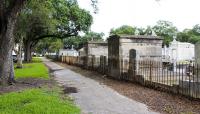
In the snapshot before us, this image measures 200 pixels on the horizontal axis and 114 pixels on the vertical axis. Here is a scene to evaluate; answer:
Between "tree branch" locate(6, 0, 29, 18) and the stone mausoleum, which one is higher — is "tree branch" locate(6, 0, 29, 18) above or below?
above

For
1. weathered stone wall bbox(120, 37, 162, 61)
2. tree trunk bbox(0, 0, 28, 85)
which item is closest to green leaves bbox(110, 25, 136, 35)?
weathered stone wall bbox(120, 37, 162, 61)

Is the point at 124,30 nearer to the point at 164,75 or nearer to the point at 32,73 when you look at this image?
the point at 32,73

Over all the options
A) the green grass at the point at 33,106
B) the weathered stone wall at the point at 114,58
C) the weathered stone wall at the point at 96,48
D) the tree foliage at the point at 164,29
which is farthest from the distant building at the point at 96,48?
the tree foliage at the point at 164,29

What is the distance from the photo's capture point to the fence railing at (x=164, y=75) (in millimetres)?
11023

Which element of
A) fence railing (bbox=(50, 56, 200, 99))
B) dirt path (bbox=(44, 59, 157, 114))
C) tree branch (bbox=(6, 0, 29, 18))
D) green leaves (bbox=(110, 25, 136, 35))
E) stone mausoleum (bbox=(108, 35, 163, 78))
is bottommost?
dirt path (bbox=(44, 59, 157, 114))

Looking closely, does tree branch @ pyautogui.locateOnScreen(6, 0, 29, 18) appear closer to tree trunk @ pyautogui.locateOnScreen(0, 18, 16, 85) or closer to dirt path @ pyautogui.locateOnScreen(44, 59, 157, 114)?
tree trunk @ pyautogui.locateOnScreen(0, 18, 16, 85)

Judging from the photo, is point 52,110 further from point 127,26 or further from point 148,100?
point 127,26

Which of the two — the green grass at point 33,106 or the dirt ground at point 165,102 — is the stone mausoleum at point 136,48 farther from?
the green grass at point 33,106

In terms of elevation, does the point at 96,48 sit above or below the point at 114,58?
above

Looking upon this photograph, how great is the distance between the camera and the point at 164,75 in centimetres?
1547

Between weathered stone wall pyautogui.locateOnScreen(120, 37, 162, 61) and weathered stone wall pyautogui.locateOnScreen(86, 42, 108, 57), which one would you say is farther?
weathered stone wall pyautogui.locateOnScreen(86, 42, 108, 57)

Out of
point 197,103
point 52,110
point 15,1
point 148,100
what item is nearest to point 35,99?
point 52,110

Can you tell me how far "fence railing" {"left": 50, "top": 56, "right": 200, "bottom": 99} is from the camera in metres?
11.0

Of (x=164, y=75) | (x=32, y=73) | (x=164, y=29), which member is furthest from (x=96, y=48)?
(x=164, y=29)
